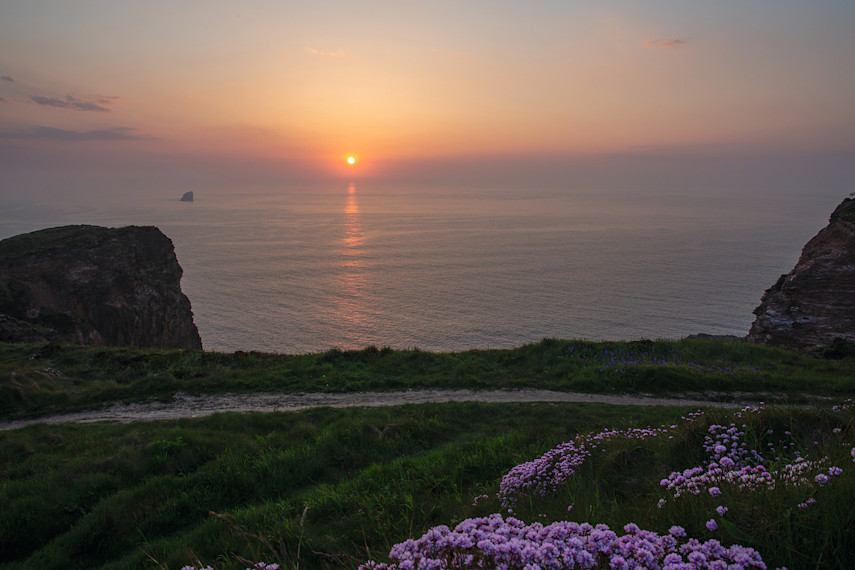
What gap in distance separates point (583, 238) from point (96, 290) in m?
124

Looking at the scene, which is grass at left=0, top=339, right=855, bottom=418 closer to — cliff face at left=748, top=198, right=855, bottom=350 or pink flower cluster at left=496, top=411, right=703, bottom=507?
cliff face at left=748, top=198, right=855, bottom=350

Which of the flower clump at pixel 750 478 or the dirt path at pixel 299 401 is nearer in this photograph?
the flower clump at pixel 750 478

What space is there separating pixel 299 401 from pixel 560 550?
1523cm

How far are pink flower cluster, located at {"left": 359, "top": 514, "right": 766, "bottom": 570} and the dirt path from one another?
1317 cm

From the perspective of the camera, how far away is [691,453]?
6.86 meters

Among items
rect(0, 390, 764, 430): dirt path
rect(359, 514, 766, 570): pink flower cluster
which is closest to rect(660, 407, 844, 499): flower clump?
rect(359, 514, 766, 570): pink flower cluster

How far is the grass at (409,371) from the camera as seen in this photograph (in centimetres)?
1694

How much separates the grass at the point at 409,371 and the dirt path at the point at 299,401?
2.02ft

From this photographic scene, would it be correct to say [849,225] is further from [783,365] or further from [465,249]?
[465,249]

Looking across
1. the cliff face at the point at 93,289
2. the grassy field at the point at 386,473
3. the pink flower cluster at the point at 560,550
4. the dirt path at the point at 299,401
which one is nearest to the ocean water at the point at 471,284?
the cliff face at the point at 93,289

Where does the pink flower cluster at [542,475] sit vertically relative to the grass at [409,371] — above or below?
above

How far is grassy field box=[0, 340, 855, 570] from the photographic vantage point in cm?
399

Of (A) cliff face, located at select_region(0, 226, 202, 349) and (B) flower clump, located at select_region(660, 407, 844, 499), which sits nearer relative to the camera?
(B) flower clump, located at select_region(660, 407, 844, 499)

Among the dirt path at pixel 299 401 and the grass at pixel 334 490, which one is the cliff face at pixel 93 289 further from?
the grass at pixel 334 490
